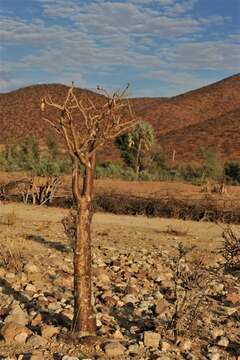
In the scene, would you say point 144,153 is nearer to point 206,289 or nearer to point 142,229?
point 142,229

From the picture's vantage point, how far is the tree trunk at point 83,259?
5.07 metres

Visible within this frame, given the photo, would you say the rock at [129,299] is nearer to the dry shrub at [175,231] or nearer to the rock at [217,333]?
the rock at [217,333]

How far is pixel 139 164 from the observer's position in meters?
31.6

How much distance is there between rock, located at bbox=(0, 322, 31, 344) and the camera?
512 centimetres

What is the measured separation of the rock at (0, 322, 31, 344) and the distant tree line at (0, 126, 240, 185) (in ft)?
66.3

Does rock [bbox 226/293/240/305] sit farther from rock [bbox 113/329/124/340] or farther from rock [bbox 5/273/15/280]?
rock [bbox 5/273/15/280]

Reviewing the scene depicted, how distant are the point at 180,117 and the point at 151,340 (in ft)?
185

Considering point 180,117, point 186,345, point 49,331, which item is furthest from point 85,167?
point 180,117

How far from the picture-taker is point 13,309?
5867 mm

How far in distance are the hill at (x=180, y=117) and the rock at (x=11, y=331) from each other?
120ft

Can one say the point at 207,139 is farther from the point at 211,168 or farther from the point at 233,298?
the point at 233,298

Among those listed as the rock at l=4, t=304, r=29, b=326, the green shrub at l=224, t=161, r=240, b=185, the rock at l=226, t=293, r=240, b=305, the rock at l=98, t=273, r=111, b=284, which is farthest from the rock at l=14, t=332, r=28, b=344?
the green shrub at l=224, t=161, r=240, b=185

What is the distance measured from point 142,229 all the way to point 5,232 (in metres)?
3.26

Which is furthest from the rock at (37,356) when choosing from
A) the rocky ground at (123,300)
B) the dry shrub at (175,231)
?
the dry shrub at (175,231)
